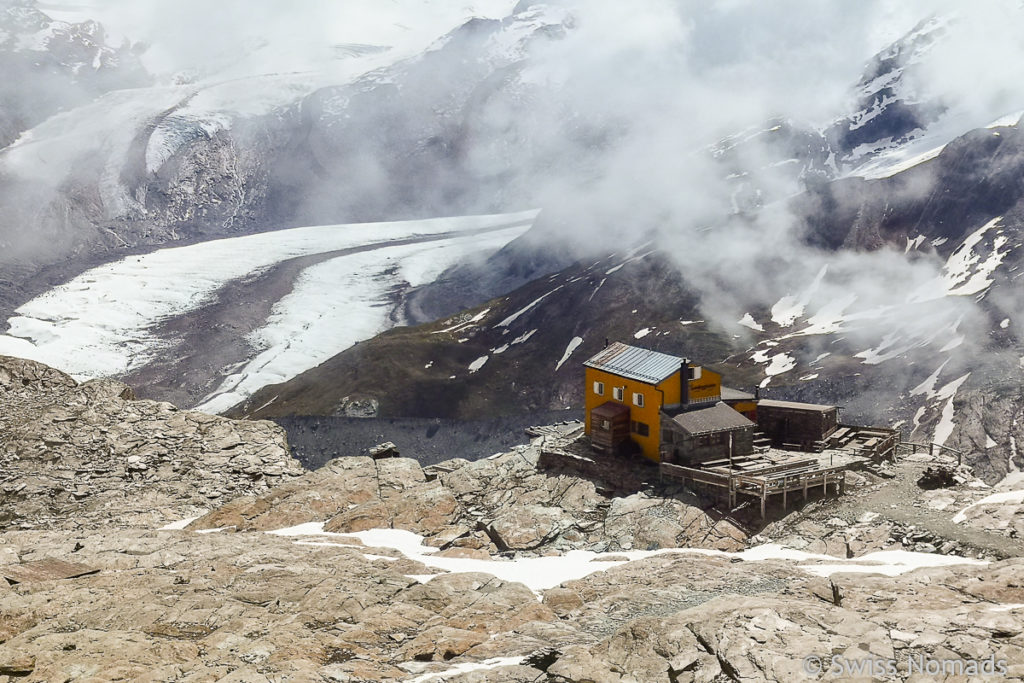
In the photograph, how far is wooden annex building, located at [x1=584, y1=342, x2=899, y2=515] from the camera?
32.0 metres

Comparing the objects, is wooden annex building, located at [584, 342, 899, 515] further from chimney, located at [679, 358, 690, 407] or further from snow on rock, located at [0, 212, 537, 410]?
snow on rock, located at [0, 212, 537, 410]

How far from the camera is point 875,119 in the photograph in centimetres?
18050

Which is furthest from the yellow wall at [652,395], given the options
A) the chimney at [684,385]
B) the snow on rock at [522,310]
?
the snow on rock at [522,310]

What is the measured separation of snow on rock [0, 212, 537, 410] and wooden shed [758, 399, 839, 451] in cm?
9117

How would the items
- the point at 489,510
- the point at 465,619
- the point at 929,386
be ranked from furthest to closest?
the point at 929,386
the point at 489,510
the point at 465,619

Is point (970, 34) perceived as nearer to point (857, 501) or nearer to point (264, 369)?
point (264, 369)

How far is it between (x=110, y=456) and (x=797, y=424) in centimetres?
3294

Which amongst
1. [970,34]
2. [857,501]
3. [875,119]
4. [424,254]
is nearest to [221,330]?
[424,254]

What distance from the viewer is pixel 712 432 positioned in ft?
112

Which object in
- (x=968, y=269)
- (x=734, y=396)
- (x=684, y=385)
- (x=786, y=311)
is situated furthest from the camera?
(x=786, y=311)

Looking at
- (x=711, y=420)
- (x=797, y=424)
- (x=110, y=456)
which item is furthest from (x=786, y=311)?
(x=110, y=456)

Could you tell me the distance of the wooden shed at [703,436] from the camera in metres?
34.1

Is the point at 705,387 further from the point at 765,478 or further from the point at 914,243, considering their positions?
the point at 914,243

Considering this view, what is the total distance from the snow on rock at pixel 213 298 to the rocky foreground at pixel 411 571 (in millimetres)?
80410
